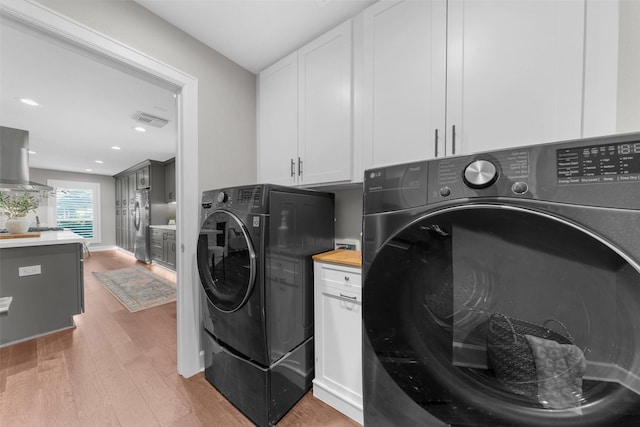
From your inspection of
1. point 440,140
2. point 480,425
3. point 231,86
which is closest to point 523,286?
point 480,425

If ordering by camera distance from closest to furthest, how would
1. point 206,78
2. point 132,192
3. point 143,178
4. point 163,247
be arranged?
point 206,78 < point 163,247 < point 143,178 < point 132,192

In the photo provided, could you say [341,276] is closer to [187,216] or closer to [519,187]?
[519,187]

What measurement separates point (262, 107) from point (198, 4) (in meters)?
0.75

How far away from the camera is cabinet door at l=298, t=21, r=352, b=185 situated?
156 centimetres

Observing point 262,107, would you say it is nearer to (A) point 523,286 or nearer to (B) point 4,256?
(A) point 523,286

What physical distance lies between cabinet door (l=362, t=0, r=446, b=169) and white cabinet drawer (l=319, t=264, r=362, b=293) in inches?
→ 25.8

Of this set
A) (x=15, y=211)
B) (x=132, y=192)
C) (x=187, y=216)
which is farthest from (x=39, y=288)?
(x=132, y=192)

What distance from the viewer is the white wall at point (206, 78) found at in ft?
4.37

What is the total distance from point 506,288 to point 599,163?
0.31 m

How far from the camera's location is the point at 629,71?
97 centimetres

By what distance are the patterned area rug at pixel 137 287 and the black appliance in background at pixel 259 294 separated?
2022 mm

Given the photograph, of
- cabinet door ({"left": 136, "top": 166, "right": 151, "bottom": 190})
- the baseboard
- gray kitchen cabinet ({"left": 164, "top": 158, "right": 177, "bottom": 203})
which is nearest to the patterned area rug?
gray kitchen cabinet ({"left": 164, "top": 158, "right": 177, "bottom": 203})

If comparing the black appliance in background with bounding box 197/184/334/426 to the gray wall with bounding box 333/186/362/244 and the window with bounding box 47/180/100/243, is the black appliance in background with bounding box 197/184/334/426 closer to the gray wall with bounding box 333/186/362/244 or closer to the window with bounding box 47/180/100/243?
the gray wall with bounding box 333/186/362/244

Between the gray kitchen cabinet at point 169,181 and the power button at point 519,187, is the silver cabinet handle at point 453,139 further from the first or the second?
the gray kitchen cabinet at point 169,181
